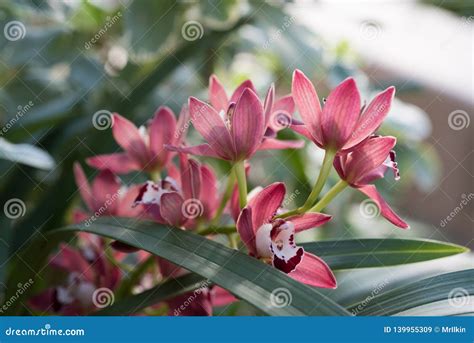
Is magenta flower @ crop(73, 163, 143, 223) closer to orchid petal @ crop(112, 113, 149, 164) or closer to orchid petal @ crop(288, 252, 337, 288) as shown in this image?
orchid petal @ crop(112, 113, 149, 164)

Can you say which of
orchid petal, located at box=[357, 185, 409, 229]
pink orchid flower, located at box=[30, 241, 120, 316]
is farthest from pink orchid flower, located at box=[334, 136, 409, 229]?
pink orchid flower, located at box=[30, 241, 120, 316]

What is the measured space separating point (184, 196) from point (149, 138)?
0.07 m

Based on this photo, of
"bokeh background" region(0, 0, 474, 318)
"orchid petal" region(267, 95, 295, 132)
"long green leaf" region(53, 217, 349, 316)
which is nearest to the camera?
"long green leaf" region(53, 217, 349, 316)

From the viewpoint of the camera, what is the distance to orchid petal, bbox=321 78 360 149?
417mm

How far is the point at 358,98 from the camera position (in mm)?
418

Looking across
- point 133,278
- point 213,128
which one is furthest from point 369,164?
point 133,278

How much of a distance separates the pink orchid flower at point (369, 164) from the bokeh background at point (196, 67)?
0.19 m

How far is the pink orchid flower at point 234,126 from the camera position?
425 millimetres

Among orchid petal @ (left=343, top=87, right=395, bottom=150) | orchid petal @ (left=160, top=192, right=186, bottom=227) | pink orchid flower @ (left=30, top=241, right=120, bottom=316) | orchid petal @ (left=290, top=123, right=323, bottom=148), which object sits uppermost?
orchid petal @ (left=343, top=87, right=395, bottom=150)

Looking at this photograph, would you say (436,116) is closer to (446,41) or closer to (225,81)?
(446,41)

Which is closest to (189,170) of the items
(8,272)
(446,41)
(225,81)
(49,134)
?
(8,272)

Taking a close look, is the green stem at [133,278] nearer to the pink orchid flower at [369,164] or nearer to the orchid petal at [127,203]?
the orchid petal at [127,203]

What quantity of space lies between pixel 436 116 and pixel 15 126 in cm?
78

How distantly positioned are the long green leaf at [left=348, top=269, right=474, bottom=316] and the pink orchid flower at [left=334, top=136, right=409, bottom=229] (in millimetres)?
44
